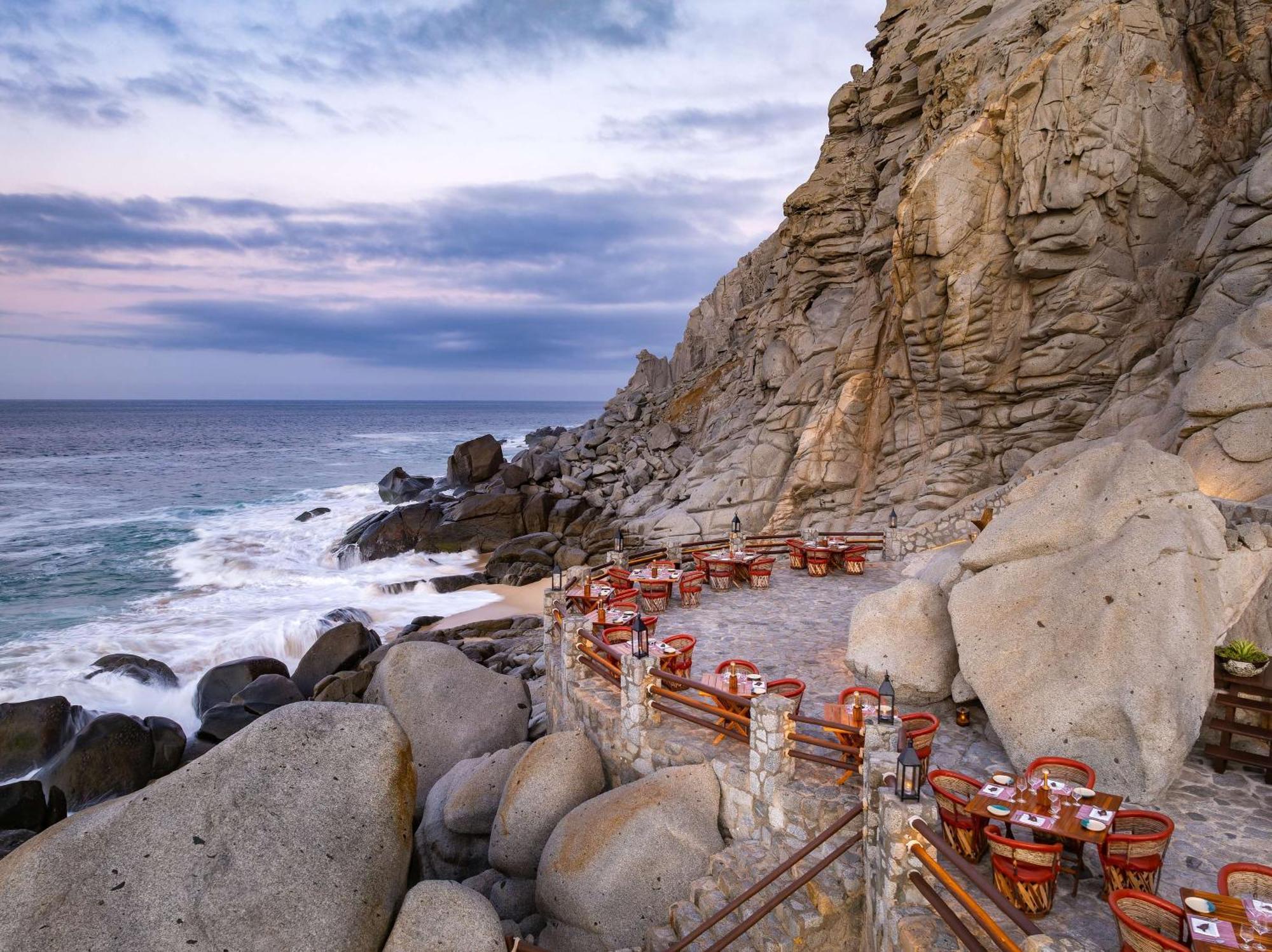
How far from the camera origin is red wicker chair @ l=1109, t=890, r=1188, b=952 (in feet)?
16.5

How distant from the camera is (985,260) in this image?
2273 cm

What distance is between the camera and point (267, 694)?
1925 centimetres

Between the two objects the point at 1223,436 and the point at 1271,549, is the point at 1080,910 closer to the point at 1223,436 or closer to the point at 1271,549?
the point at 1271,549

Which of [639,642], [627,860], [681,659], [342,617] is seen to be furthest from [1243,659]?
[342,617]

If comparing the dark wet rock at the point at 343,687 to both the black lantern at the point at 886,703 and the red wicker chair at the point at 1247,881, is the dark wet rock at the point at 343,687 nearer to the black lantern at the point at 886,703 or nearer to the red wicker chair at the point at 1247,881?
the black lantern at the point at 886,703

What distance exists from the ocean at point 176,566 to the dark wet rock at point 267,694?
1.93 meters

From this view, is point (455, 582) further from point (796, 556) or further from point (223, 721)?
point (796, 556)

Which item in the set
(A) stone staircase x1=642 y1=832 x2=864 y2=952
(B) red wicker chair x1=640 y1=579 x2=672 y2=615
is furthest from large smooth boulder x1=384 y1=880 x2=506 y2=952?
(B) red wicker chair x1=640 y1=579 x2=672 y2=615

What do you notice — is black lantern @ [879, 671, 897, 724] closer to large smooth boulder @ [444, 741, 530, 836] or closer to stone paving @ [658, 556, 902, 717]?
stone paving @ [658, 556, 902, 717]

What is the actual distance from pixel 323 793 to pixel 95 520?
5236 cm

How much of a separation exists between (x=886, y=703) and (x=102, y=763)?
16.7 m

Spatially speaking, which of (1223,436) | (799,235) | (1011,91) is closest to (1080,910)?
(1223,436)

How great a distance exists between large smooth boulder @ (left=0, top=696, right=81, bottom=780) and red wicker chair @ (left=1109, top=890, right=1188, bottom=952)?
67.5 feet

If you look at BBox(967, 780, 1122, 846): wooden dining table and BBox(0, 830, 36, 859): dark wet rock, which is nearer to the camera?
BBox(967, 780, 1122, 846): wooden dining table
